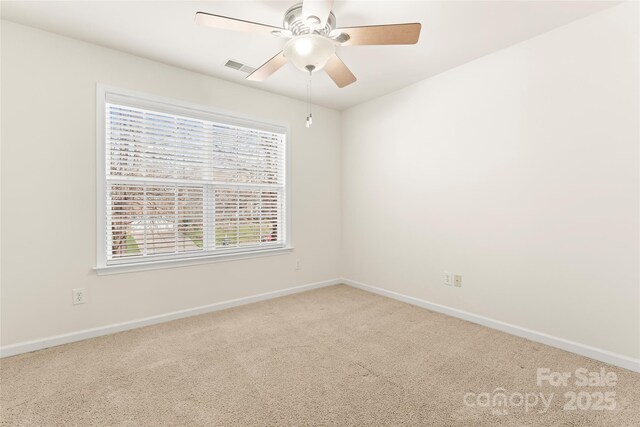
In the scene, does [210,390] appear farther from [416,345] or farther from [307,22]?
[307,22]

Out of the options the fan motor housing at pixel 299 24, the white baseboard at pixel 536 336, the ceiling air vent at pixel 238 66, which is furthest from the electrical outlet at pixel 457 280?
the ceiling air vent at pixel 238 66

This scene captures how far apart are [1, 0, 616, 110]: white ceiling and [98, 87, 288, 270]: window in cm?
49

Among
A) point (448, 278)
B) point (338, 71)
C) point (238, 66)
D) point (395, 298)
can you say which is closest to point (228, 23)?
point (338, 71)

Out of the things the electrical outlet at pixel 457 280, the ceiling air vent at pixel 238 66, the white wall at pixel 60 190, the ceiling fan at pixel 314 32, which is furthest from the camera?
the electrical outlet at pixel 457 280

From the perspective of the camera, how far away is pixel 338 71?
7.49 ft

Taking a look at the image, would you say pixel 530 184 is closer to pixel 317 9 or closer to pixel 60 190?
pixel 317 9

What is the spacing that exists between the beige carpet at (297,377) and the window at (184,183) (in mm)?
809

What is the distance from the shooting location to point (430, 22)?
2229 millimetres

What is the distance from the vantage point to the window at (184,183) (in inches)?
105

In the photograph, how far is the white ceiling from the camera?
2053mm

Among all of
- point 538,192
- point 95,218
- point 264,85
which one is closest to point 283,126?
point 264,85

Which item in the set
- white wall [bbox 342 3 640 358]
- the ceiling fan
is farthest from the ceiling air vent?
white wall [bbox 342 3 640 358]

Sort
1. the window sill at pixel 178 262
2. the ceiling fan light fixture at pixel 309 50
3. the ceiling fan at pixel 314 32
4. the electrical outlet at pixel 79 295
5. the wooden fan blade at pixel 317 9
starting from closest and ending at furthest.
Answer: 1. the wooden fan blade at pixel 317 9
2. the ceiling fan at pixel 314 32
3. the ceiling fan light fixture at pixel 309 50
4. the electrical outlet at pixel 79 295
5. the window sill at pixel 178 262

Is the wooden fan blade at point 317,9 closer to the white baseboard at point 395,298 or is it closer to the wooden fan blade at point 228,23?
the wooden fan blade at point 228,23
